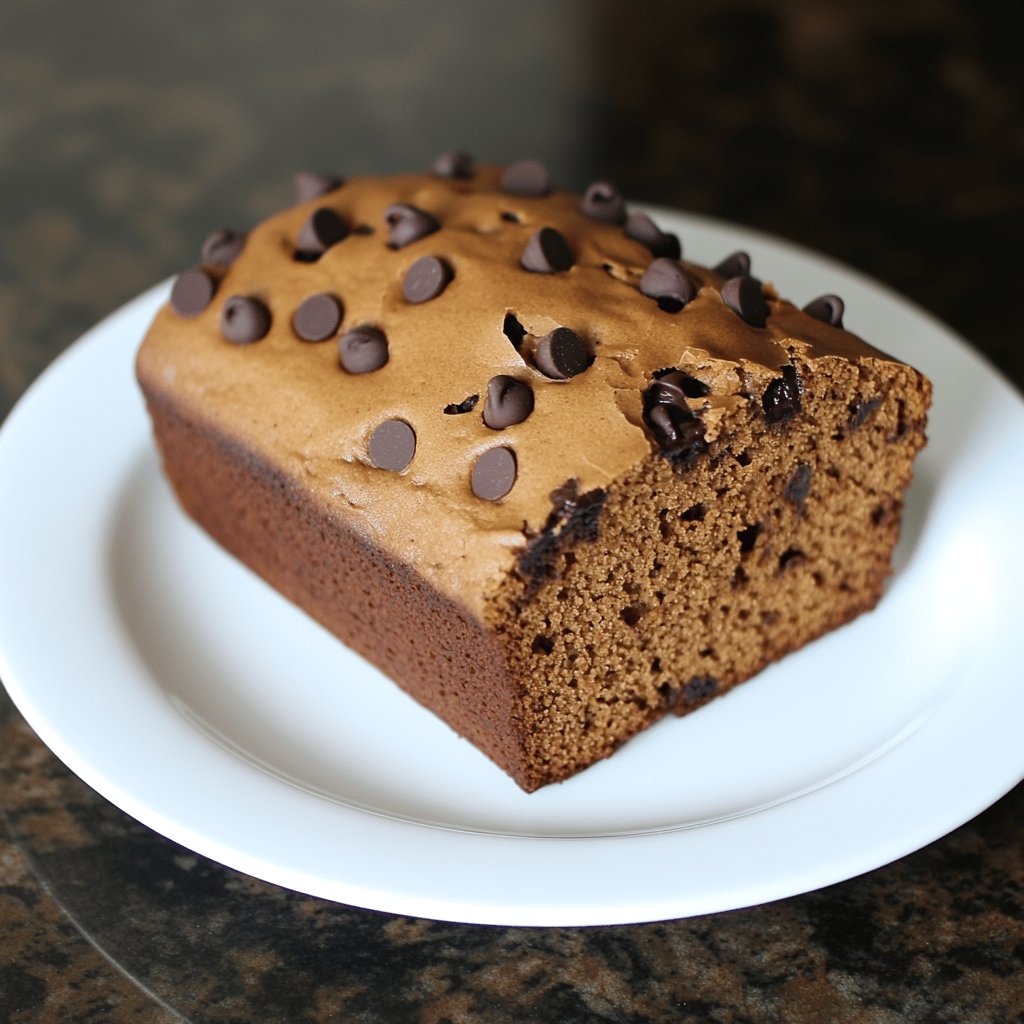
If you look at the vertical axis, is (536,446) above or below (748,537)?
above

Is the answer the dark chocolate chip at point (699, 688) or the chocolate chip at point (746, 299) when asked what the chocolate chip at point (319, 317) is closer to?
the chocolate chip at point (746, 299)

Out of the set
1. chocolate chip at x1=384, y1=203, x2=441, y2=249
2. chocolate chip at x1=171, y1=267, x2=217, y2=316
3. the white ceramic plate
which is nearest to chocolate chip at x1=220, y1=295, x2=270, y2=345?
chocolate chip at x1=171, y1=267, x2=217, y2=316

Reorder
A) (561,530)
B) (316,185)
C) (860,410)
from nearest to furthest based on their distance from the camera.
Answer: (561,530), (860,410), (316,185)

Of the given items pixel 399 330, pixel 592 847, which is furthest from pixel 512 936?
pixel 399 330

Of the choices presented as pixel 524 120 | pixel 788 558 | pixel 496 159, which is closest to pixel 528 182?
pixel 788 558

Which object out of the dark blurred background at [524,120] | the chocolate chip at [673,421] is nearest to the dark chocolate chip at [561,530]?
the chocolate chip at [673,421]

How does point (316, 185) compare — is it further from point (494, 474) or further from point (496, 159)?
point (496, 159)
